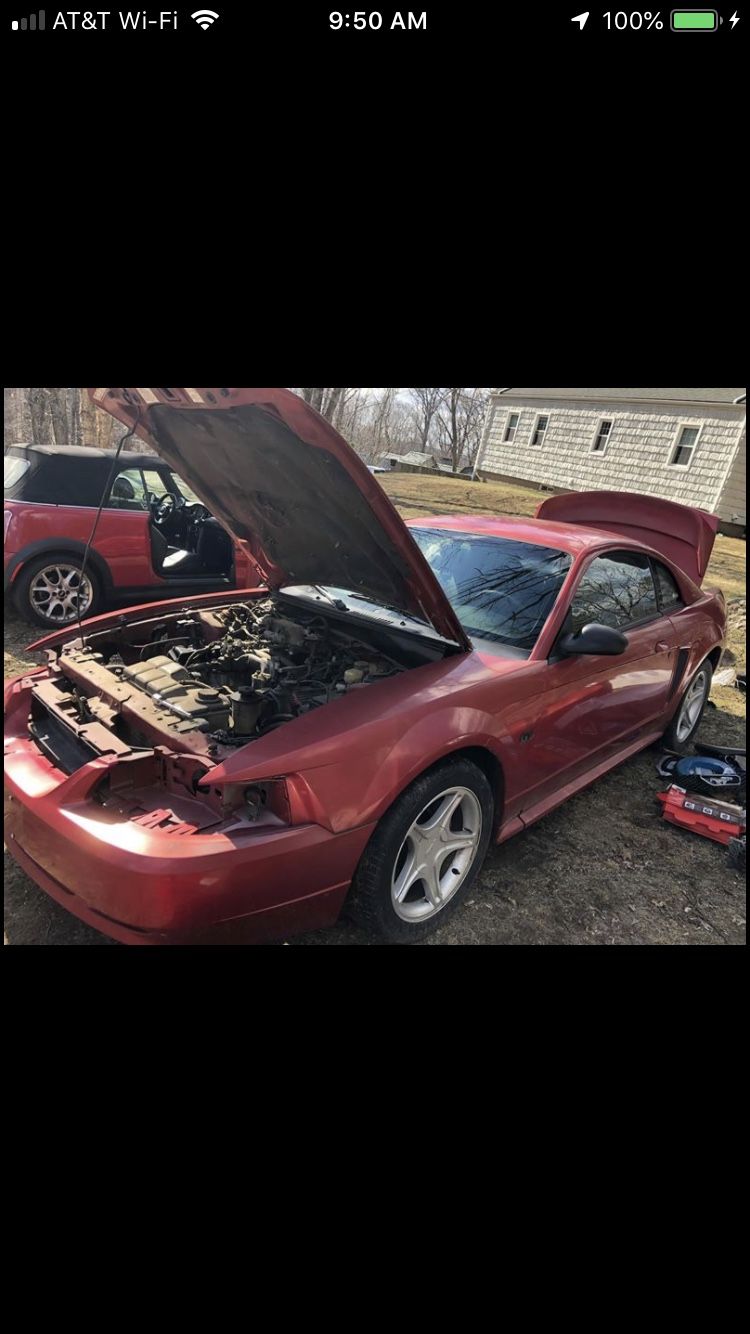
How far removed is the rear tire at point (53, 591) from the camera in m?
5.48

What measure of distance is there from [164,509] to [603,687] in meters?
4.45

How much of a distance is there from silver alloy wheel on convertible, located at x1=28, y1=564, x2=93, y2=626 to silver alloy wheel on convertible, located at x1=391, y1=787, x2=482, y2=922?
13.7ft

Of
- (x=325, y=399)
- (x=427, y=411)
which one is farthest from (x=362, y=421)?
(x=325, y=399)

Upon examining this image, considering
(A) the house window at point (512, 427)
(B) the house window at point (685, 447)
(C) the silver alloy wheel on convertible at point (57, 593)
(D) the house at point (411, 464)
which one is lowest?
(C) the silver alloy wheel on convertible at point (57, 593)

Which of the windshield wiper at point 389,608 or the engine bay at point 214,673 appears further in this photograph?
the windshield wiper at point 389,608

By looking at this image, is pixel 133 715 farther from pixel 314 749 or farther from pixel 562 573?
pixel 562 573

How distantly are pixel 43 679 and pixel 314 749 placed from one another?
1.60 metres

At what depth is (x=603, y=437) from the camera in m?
18.3

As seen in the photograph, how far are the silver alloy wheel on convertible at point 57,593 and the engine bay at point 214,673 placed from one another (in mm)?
2554

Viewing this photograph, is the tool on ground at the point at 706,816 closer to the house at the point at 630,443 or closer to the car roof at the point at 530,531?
the car roof at the point at 530,531

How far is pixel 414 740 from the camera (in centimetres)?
235

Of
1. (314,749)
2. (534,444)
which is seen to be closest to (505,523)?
(314,749)

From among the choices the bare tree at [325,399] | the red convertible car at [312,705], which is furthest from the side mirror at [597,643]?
the bare tree at [325,399]

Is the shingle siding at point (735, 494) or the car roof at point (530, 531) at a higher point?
Result: the shingle siding at point (735, 494)
